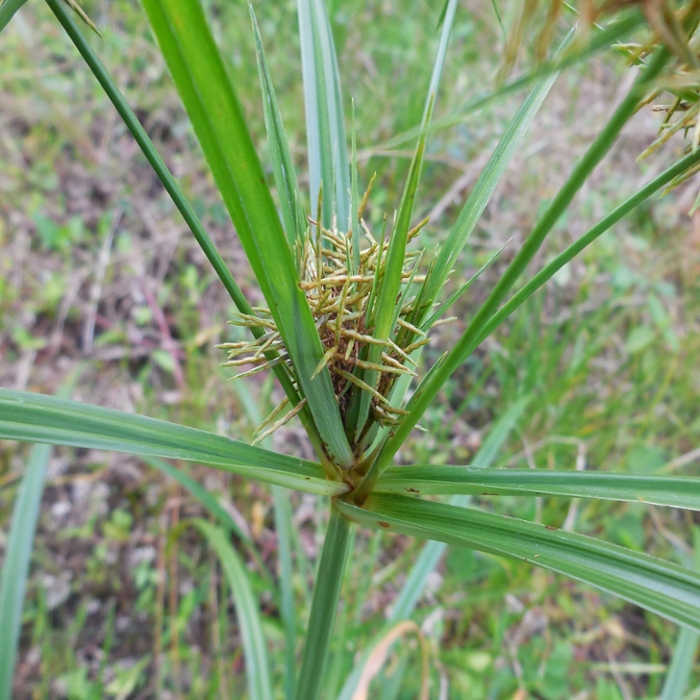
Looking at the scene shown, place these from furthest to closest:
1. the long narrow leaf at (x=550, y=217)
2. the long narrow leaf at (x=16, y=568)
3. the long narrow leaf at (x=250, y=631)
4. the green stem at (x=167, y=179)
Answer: the long narrow leaf at (x=250, y=631)
the long narrow leaf at (x=16, y=568)
the green stem at (x=167, y=179)
the long narrow leaf at (x=550, y=217)

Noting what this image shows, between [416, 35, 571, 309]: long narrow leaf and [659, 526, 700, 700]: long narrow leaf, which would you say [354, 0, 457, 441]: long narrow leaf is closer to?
[416, 35, 571, 309]: long narrow leaf

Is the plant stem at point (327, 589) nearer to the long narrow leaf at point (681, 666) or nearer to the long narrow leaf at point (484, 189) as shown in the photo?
the long narrow leaf at point (484, 189)

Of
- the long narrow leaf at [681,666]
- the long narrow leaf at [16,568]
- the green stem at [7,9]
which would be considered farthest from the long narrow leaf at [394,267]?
the long narrow leaf at [681,666]

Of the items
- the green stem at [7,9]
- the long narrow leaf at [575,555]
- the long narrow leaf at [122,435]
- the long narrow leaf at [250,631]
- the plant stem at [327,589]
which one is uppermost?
the green stem at [7,9]

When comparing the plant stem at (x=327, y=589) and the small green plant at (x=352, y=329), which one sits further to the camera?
the plant stem at (x=327, y=589)

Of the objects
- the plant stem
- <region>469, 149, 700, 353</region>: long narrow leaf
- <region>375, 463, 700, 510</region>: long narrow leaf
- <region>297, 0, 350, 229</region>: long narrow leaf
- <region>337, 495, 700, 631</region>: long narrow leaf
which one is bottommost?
the plant stem

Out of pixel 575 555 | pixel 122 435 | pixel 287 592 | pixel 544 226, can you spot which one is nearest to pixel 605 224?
pixel 544 226

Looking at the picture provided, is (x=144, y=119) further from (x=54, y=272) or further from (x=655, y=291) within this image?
(x=655, y=291)

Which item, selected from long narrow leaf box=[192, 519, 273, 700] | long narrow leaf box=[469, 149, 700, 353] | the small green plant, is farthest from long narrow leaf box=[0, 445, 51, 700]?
long narrow leaf box=[469, 149, 700, 353]
